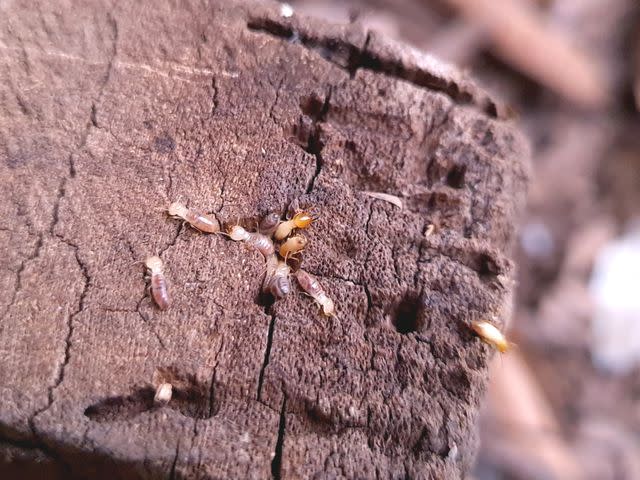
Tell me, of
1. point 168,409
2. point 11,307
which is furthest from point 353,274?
point 11,307

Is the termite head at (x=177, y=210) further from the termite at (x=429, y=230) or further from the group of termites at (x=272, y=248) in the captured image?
the termite at (x=429, y=230)

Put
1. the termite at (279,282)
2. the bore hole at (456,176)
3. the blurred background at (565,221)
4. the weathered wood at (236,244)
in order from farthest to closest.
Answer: the blurred background at (565,221) → the bore hole at (456,176) → the termite at (279,282) → the weathered wood at (236,244)

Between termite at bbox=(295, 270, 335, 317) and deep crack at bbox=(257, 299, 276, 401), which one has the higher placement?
termite at bbox=(295, 270, 335, 317)

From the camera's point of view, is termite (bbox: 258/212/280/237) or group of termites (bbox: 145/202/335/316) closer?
group of termites (bbox: 145/202/335/316)

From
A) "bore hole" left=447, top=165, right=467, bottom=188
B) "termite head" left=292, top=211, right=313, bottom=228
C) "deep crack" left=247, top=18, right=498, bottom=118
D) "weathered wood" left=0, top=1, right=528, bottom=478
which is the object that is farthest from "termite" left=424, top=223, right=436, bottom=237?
"deep crack" left=247, top=18, right=498, bottom=118

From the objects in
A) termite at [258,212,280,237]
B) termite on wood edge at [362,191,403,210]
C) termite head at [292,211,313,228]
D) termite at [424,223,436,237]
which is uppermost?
termite on wood edge at [362,191,403,210]

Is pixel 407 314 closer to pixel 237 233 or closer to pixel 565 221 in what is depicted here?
pixel 237 233

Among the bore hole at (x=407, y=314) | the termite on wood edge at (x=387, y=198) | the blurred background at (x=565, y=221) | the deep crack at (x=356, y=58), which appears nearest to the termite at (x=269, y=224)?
the termite on wood edge at (x=387, y=198)

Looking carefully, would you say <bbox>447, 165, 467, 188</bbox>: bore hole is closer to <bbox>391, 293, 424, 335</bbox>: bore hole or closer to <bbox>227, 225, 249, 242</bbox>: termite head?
<bbox>391, 293, 424, 335</bbox>: bore hole
